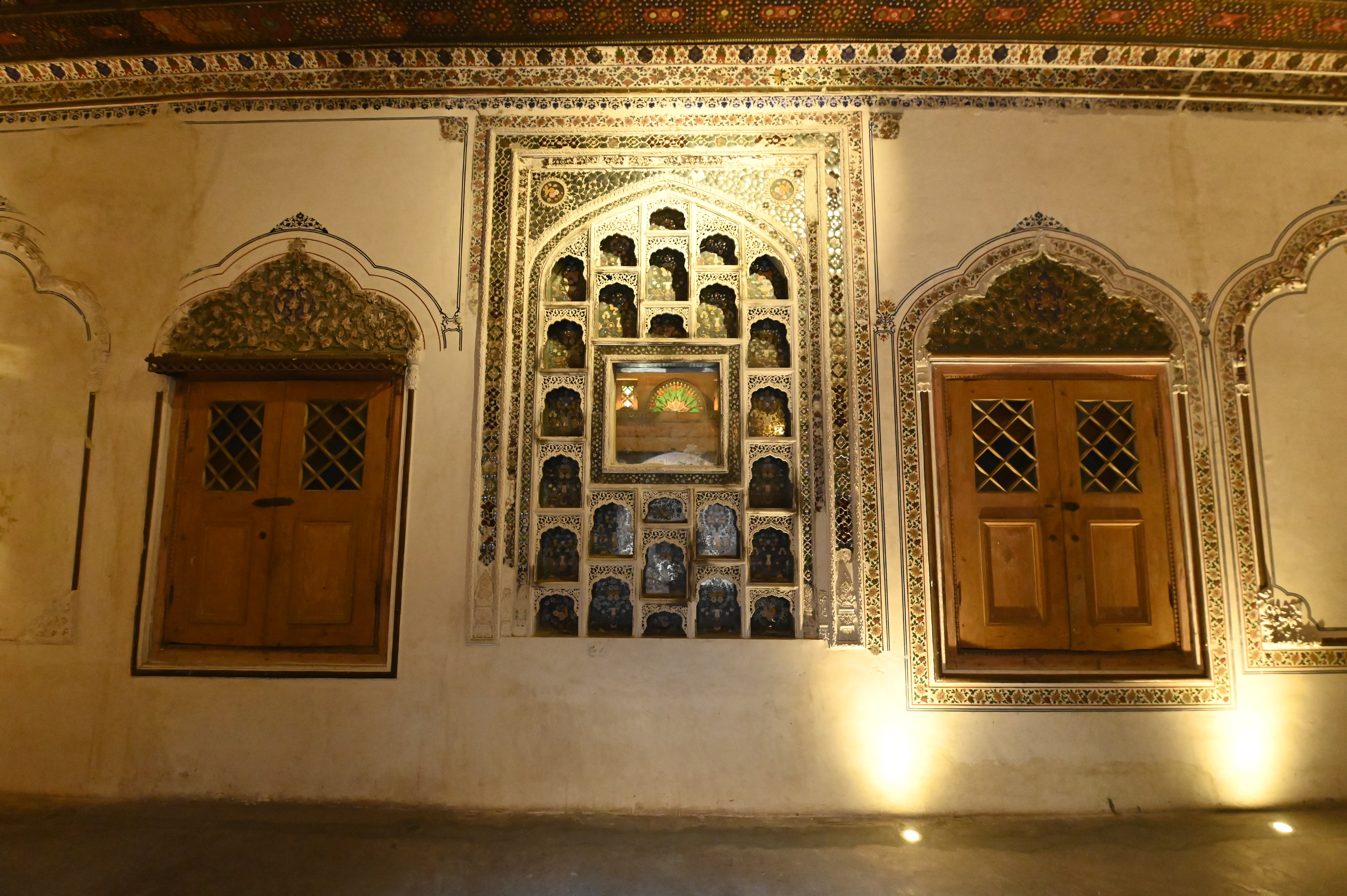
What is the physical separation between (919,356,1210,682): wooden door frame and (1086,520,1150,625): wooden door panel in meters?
0.16

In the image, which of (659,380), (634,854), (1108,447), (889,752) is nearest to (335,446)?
(659,380)

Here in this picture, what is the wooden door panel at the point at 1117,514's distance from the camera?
3.54 metres

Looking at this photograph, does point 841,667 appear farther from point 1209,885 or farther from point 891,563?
point 1209,885

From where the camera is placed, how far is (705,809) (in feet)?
11.0

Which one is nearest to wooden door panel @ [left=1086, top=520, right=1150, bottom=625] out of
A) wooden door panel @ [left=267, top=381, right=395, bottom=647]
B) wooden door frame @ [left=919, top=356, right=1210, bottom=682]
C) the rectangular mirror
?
wooden door frame @ [left=919, top=356, right=1210, bottom=682]

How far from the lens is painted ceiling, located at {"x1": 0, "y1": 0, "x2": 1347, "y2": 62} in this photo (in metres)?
3.64

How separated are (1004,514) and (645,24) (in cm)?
314

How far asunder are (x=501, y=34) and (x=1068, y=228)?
3.22 m

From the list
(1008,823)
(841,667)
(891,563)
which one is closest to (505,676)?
(841,667)

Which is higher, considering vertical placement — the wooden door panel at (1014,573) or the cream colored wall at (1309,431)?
the cream colored wall at (1309,431)

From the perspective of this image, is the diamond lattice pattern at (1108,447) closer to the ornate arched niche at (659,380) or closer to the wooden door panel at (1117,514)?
the wooden door panel at (1117,514)

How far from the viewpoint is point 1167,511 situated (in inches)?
143

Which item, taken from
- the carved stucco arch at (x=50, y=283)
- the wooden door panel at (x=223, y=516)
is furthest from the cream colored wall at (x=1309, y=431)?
the carved stucco arch at (x=50, y=283)

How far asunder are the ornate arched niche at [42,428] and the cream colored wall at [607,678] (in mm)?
87
